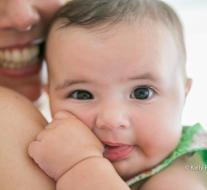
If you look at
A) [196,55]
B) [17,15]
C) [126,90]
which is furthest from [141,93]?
[196,55]

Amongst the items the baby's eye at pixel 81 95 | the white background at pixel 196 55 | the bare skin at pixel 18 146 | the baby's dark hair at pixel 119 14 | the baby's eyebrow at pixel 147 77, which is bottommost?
the white background at pixel 196 55

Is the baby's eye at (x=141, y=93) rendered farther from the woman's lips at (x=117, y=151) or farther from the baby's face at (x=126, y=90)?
the woman's lips at (x=117, y=151)

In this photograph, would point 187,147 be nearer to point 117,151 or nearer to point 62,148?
point 117,151

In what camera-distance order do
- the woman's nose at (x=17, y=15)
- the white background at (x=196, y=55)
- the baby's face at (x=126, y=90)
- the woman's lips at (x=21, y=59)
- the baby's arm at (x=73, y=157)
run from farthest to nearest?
the white background at (x=196, y=55) < the woman's lips at (x=21, y=59) < the woman's nose at (x=17, y=15) < the baby's face at (x=126, y=90) < the baby's arm at (x=73, y=157)

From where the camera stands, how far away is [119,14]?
Answer: 967mm

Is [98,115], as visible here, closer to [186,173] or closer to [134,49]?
[134,49]

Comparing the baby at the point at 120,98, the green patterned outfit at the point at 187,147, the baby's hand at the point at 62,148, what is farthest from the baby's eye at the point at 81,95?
the green patterned outfit at the point at 187,147

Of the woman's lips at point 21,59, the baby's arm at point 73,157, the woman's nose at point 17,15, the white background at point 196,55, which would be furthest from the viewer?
the white background at point 196,55

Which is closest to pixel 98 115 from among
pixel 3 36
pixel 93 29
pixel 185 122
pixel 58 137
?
pixel 58 137

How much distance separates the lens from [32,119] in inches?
38.4

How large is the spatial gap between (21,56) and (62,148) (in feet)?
1.80

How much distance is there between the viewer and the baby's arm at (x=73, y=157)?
794 millimetres

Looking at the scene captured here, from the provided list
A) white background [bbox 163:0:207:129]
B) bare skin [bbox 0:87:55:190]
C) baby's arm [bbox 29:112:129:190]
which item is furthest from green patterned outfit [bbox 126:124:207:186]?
white background [bbox 163:0:207:129]

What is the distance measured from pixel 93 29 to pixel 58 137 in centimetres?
32
